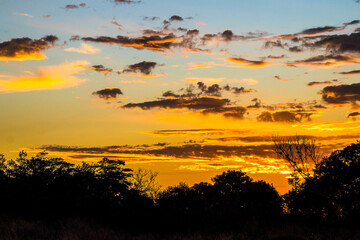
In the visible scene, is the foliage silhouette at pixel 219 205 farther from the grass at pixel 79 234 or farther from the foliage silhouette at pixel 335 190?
the grass at pixel 79 234

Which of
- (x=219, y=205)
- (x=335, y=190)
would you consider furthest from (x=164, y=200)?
(x=335, y=190)

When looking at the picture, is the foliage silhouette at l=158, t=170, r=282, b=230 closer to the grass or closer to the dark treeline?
the dark treeline

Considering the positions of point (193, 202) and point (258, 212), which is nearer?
point (193, 202)

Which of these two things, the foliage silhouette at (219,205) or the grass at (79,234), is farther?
the foliage silhouette at (219,205)

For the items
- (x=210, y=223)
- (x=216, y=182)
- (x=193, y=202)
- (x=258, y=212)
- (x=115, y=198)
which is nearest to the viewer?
(x=210, y=223)

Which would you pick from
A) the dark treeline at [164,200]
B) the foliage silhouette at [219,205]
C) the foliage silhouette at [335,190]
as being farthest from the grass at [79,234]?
the foliage silhouette at [335,190]

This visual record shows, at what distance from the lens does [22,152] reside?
163ft

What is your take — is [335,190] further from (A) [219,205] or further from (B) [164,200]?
(B) [164,200]

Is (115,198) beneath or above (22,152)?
beneath

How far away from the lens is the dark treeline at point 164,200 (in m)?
34.5

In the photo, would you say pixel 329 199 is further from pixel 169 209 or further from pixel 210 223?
pixel 169 209

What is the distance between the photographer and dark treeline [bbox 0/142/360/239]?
34.5 metres

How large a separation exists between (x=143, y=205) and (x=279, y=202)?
62.6 ft

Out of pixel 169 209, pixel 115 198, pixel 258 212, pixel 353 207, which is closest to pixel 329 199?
pixel 353 207
